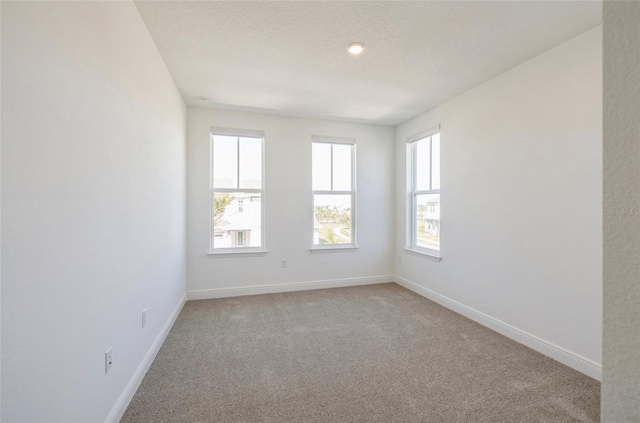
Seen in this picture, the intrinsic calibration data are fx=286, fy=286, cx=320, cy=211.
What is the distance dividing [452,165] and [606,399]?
3419mm

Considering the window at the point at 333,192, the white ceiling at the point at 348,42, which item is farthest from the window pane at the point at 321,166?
the white ceiling at the point at 348,42

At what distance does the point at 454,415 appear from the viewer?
1.75 metres

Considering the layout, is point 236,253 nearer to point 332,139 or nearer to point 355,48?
point 332,139

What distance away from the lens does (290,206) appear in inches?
168

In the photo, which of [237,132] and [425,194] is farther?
[425,194]

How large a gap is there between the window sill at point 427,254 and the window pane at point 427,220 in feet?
0.30

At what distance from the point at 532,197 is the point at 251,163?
3.36 m

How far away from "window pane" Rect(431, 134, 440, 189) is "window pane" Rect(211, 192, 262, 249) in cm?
247

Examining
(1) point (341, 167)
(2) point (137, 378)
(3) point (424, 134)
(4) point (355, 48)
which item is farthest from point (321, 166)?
(2) point (137, 378)

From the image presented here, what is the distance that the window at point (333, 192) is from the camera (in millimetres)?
4445

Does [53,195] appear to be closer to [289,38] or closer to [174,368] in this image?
[174,368]

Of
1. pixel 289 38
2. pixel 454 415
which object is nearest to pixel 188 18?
pixel 289 38

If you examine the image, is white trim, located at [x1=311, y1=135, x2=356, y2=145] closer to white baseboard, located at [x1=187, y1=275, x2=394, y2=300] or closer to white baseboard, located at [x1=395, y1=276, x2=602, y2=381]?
white baseboard, located at [x1=187, y1=275, x2=394, y2=300]

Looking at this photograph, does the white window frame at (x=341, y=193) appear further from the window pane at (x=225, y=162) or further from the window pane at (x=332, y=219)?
the window pane at (x=225, y=162)
